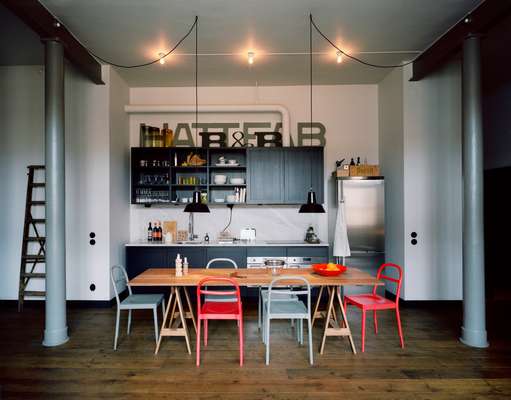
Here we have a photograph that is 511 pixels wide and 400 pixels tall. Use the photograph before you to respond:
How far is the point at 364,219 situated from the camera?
5.22 metres

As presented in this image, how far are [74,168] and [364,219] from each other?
4.62 m

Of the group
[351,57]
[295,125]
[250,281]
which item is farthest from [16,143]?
[351,57]

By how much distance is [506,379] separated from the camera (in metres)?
2.92

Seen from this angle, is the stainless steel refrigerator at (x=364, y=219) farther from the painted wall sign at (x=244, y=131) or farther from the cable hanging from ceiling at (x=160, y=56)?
the cable hanging from ceiling at (x=160, y=56)

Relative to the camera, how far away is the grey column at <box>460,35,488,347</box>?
3.59 meters

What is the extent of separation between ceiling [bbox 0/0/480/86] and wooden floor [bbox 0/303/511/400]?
12.3ft

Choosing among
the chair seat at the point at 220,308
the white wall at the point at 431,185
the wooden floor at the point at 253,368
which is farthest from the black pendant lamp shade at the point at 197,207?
the white wall at the point at 431,185

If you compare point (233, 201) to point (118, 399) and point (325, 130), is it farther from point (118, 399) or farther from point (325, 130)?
point (118, 399)

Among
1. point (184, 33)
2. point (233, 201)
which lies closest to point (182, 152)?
→ point (233, 201)

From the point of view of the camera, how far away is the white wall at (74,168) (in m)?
4.99

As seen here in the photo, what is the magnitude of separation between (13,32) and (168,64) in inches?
76.1

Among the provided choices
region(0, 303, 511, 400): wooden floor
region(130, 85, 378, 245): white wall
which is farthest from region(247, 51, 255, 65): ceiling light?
region(0, 303, 511, 400): wooden floor

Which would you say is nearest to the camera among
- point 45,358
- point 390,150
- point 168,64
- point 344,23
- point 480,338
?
point 45,358

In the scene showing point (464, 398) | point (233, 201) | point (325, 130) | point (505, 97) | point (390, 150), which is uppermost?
point (505, 97)
